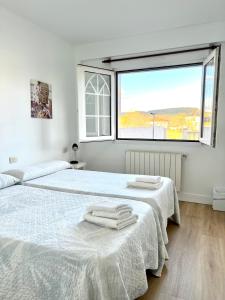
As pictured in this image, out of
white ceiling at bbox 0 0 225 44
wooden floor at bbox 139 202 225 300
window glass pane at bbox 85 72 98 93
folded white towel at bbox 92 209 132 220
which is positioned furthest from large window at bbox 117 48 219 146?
folded white towel at bbox 92 209 132 220

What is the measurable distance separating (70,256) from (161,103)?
332 cm

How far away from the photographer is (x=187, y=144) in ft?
12.1

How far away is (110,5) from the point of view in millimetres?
2680

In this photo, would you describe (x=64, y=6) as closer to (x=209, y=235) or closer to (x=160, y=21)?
(x=160, y=21)

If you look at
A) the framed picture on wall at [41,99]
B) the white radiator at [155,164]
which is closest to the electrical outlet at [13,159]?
the framed picture on wall at [41,99]

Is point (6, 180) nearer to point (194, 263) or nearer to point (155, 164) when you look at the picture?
point (194, 263)

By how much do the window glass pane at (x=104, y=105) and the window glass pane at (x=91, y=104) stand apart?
10 cm

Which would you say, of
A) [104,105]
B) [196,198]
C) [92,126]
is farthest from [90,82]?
[196,198]

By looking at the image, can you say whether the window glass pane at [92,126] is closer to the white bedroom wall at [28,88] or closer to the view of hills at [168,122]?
the white bedroom wall at [28,88]

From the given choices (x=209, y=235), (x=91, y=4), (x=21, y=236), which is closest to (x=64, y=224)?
(x=21, y=236)

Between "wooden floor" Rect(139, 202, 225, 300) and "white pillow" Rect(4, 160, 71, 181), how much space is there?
5.64ft

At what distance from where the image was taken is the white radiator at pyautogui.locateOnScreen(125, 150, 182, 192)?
3.68 metres

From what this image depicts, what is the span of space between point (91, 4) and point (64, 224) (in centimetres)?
246

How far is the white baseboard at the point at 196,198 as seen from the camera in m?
3.62
